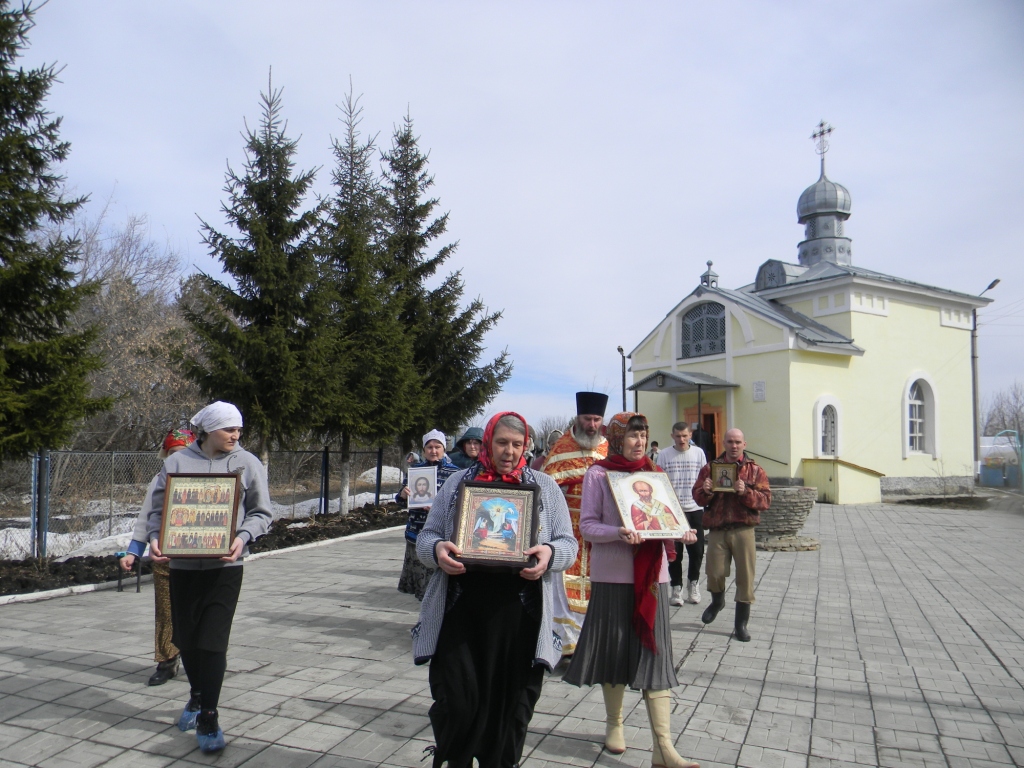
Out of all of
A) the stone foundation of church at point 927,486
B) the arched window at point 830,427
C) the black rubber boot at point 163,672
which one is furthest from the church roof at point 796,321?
the black rubber boot at point 163,672

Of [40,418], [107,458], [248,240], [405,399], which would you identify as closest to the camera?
[40,418]

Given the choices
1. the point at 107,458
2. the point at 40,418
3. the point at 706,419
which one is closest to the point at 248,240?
the point at 107,458

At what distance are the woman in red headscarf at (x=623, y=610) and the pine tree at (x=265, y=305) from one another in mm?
10218

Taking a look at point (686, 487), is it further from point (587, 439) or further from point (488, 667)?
point (488, 667)

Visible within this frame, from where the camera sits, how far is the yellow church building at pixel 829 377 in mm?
23172

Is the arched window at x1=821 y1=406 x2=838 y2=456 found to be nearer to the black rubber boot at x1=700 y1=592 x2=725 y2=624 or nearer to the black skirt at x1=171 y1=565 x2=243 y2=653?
the black rubber boot at x1=700 y1=592 x2=725 y2=624

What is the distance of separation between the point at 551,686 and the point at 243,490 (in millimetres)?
2478

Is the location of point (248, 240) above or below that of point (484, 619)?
above

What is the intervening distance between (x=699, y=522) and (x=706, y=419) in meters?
18.2

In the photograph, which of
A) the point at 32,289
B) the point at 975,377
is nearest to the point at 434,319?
the point at 32,289

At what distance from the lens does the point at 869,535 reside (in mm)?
14711

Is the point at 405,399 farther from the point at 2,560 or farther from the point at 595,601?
the point at 595,601

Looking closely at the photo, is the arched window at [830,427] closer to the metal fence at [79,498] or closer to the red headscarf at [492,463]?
the metal fence at [79,498]

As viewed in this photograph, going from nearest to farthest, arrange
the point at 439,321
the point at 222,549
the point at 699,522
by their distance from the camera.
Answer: the point at 222,549, the point at 699,522, the point at 439,321
